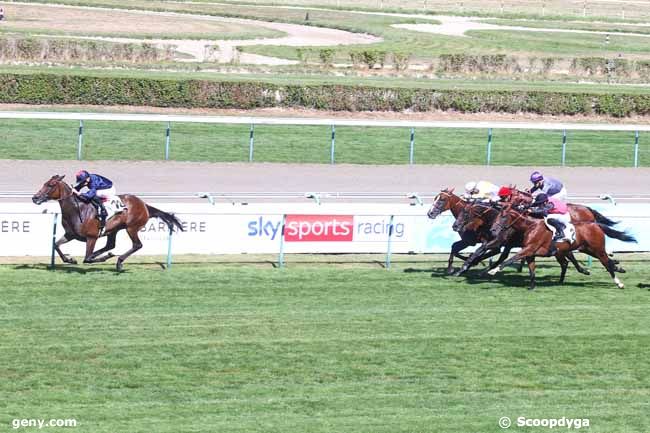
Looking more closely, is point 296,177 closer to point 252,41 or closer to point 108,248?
point 108,248

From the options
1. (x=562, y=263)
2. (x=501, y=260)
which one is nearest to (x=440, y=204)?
(x=501, y=260)

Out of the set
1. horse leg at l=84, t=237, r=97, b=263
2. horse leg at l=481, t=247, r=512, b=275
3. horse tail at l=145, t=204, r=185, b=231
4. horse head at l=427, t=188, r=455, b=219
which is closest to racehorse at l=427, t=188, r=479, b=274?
horse head at l=427, t=188, r=455, b=219

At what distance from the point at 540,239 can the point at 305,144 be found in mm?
12356

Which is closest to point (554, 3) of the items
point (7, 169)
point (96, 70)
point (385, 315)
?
point (96, 70)

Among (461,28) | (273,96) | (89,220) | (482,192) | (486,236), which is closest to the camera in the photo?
(89,220)

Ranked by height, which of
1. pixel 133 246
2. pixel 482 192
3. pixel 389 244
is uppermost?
pixel 482 192

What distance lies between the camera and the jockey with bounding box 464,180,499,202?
17.9 metres

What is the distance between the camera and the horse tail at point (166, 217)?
17328 mm

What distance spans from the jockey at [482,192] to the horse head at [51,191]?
5535 millimetres

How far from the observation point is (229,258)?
61.1 feet

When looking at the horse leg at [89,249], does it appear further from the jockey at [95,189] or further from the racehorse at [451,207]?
the racehorse at [451,207]

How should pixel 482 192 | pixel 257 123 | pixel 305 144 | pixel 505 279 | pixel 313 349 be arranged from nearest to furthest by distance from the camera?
pixel 313 349 → pixel 482 192 → pixel 505 279 → pixel 257 123 → pixel 305 144

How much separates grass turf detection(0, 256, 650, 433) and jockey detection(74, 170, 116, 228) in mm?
825

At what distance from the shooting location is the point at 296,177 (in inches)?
1013
